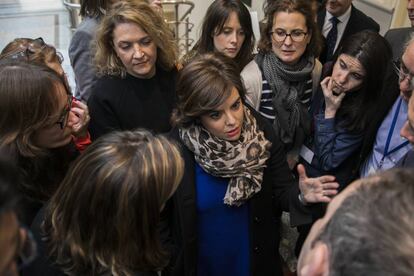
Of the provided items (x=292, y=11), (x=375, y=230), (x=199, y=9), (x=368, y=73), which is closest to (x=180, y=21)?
(x=199, y=9)

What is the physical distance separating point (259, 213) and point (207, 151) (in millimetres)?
371

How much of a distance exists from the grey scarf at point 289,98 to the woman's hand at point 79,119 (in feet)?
3.30

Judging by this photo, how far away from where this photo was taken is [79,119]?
5.69 ft

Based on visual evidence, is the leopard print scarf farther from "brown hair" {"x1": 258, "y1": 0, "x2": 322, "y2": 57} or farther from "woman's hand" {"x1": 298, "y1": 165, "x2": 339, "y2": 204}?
"brown hair" {"x1": 258, "y1": 0, "x2": 322, "y2": 57}

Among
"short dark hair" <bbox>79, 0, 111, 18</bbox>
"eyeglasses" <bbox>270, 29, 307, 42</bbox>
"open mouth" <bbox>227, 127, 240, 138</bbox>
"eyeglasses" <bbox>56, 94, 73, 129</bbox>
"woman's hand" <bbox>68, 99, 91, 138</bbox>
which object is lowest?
"woman's hand" <bbox>68, 99, 91, 138</bbox>

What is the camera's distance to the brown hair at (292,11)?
2135 millimetres

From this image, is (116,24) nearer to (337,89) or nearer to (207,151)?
(207,151)

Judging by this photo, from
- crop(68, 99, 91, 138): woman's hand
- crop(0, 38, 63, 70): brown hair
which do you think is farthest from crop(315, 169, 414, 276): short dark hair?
crop(0, 38, 63, 70): brown hair

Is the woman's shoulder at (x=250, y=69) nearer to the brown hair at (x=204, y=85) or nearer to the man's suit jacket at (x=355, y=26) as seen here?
the brown hair at (x=204, y=85)

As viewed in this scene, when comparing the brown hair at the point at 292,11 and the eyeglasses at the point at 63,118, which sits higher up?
the brown hair at the point at 292,11

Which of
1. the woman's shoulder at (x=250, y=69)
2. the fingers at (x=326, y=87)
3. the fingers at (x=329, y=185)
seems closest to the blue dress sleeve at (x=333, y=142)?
the fingers at (x=326, y=87)

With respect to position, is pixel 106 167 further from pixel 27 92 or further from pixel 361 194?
pixel 361 194

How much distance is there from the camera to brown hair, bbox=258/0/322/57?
213cm

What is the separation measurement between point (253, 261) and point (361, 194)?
3.42ft
